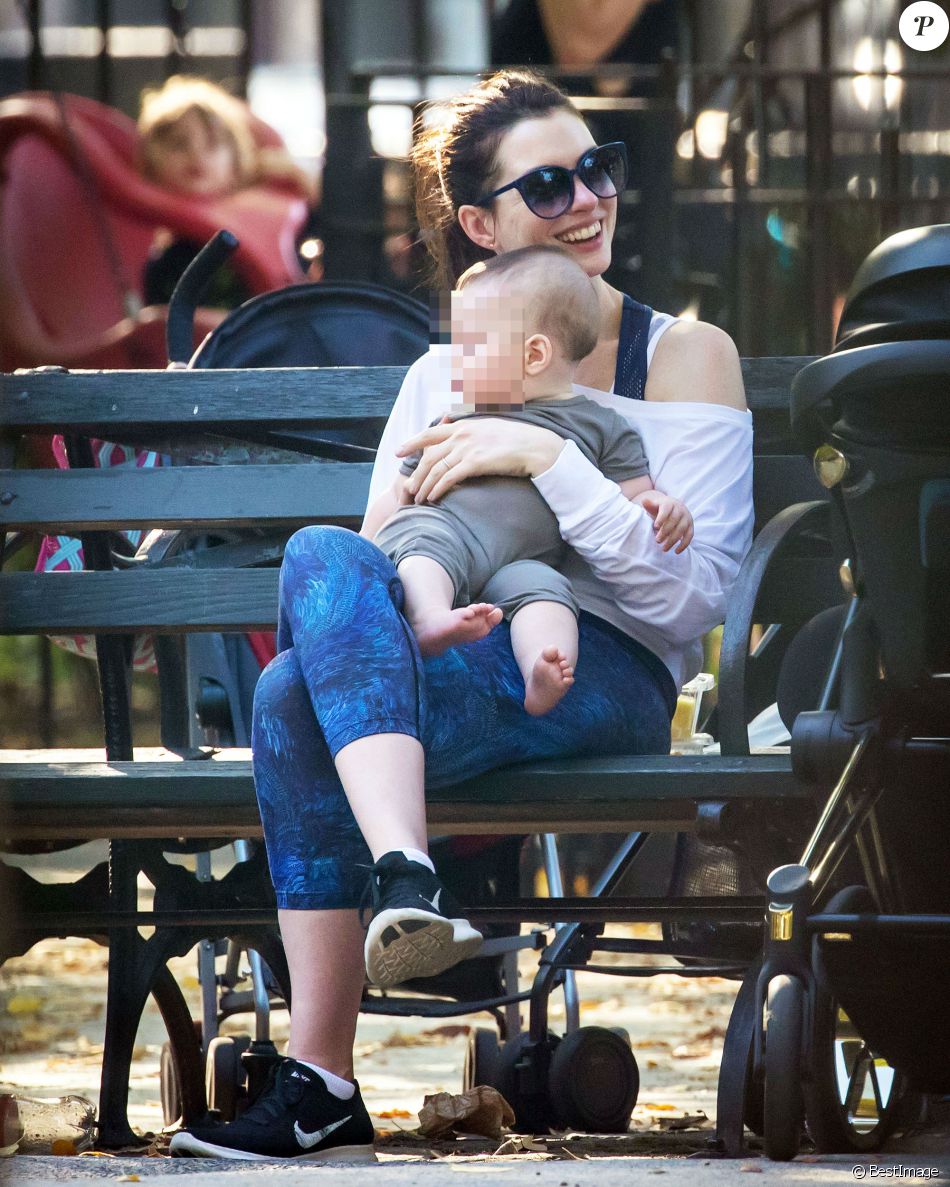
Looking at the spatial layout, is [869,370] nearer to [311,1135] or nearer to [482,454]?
[482,454]

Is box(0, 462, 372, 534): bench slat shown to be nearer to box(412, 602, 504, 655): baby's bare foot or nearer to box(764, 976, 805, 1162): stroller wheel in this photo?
box(412, 602, 504, 655): baby's bare foot

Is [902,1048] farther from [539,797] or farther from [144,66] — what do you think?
[144,66]

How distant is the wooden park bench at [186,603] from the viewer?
7.43 feet

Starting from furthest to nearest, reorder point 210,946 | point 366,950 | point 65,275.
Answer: point 65,275
point 210,946
point 366,950

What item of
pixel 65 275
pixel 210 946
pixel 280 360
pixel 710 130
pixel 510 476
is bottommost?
pixel 210 946

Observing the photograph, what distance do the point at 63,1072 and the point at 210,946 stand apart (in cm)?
71

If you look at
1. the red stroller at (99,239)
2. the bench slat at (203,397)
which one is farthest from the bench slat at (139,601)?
the red stroller at (99,239)

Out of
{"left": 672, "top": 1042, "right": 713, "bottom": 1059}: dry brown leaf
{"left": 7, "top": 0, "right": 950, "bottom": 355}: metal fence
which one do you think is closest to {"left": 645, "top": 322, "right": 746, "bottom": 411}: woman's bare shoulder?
{"left": 7, "top": 0, "right": 950, "bottom": 355}: metal fence

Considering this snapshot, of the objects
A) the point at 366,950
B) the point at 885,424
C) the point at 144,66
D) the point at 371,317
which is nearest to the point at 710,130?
the point at 144,66

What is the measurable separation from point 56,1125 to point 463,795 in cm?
95

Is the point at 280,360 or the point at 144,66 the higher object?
the point at 144,66

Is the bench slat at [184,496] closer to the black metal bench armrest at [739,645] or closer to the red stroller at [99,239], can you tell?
the black metal bench armrest at [739,645]

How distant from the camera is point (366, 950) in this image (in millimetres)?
1778

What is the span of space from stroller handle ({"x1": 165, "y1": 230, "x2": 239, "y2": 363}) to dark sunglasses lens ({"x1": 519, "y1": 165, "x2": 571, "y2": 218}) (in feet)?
2.56
